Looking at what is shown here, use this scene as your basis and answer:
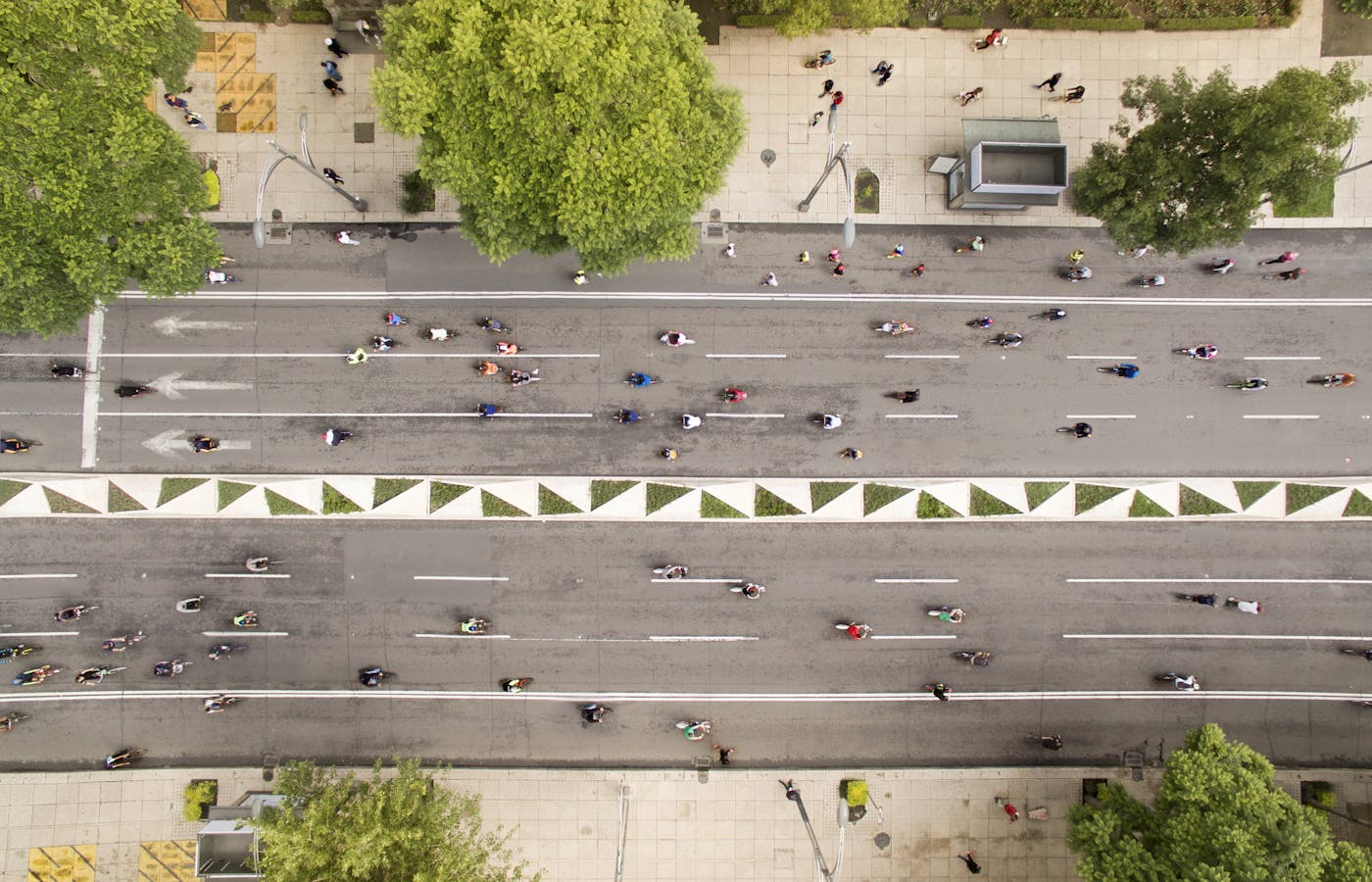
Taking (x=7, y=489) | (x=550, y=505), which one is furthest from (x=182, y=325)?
(x=550, y=505)

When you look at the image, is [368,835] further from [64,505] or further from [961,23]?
[961,23]

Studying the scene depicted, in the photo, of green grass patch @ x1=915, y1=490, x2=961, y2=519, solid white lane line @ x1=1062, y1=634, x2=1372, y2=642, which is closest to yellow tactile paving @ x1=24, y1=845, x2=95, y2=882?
green grass patch @ x1=915, y1=490, x2=961, y2=519

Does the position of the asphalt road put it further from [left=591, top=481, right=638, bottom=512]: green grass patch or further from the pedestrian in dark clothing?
the pedestrian in dark clothing

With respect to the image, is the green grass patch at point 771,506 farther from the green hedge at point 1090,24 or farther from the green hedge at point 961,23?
the green hedge at point 1090,24

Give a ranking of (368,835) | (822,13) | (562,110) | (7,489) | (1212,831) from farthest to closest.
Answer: (7,489)
(822,13)
(1212,831)
(368,835)
(562,110)

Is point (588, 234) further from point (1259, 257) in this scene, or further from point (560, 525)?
point (1259, 257)

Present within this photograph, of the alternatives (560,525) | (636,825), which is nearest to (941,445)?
(560,525)
